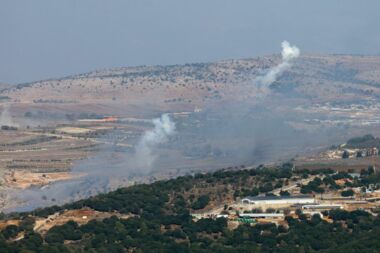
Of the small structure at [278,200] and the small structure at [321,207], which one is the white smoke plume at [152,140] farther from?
the small structure at [321,207]


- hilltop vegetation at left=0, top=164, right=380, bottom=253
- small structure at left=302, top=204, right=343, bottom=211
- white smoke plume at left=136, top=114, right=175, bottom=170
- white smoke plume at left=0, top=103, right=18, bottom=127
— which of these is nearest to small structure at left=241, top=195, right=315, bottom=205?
small structure at left=302, top=204, right=343, bottom=211

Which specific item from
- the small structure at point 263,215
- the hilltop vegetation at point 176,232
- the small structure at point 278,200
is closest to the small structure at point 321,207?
the small structure at point 278,200

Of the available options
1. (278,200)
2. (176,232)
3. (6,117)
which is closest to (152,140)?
(6,117)

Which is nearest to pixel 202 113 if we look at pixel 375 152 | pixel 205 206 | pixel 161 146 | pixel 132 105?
pixel 132 105

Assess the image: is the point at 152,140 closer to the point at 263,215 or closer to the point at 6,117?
the point at 6,117

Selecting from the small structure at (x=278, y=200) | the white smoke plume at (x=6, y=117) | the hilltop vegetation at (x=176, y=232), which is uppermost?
the hilltop vegetation at (x=176, y=232)

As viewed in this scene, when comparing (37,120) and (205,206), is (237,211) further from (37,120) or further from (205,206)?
(37,120)
